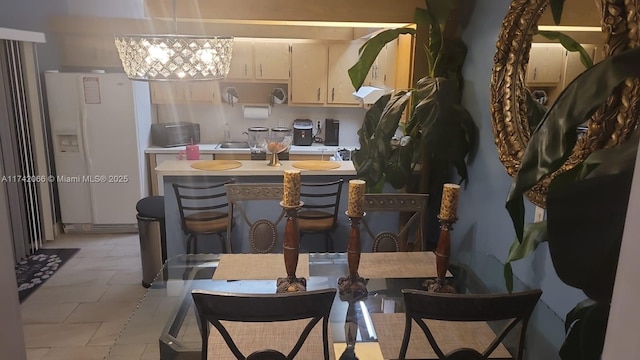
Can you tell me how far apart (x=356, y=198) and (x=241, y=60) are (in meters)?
3.87

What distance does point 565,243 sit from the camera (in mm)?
695

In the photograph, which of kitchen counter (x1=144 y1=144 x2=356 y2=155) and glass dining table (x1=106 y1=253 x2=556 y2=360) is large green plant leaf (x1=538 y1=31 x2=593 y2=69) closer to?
glass dining table (x1=106 y1=253 x2=556 y2=360)

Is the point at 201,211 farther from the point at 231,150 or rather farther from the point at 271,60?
the point at 271,60

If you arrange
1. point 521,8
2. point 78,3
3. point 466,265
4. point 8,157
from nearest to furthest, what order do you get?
point 521,8
point 466,265
point 8,157
point 78,3

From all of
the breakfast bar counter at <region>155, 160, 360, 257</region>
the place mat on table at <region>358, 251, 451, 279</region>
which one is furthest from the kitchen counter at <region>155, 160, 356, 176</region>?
the place mat on table at <region>358, 251, 451, 279</region>

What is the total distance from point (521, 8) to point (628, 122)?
78 centimetres

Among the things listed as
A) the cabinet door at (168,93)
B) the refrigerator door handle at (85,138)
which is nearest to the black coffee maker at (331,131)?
the cabinet door at (168,93)

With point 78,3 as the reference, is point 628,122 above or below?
below

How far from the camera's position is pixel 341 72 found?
5.22 metres

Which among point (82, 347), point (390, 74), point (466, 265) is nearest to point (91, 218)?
point (82, 347)

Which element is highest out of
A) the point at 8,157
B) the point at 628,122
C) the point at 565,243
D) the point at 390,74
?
the point at 390,74

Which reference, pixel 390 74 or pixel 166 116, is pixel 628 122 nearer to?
Result: pixel 390 74

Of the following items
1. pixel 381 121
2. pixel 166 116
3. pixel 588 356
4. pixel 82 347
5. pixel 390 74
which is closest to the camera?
pixel 588 356

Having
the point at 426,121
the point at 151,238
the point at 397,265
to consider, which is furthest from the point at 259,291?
the point at 151,238
